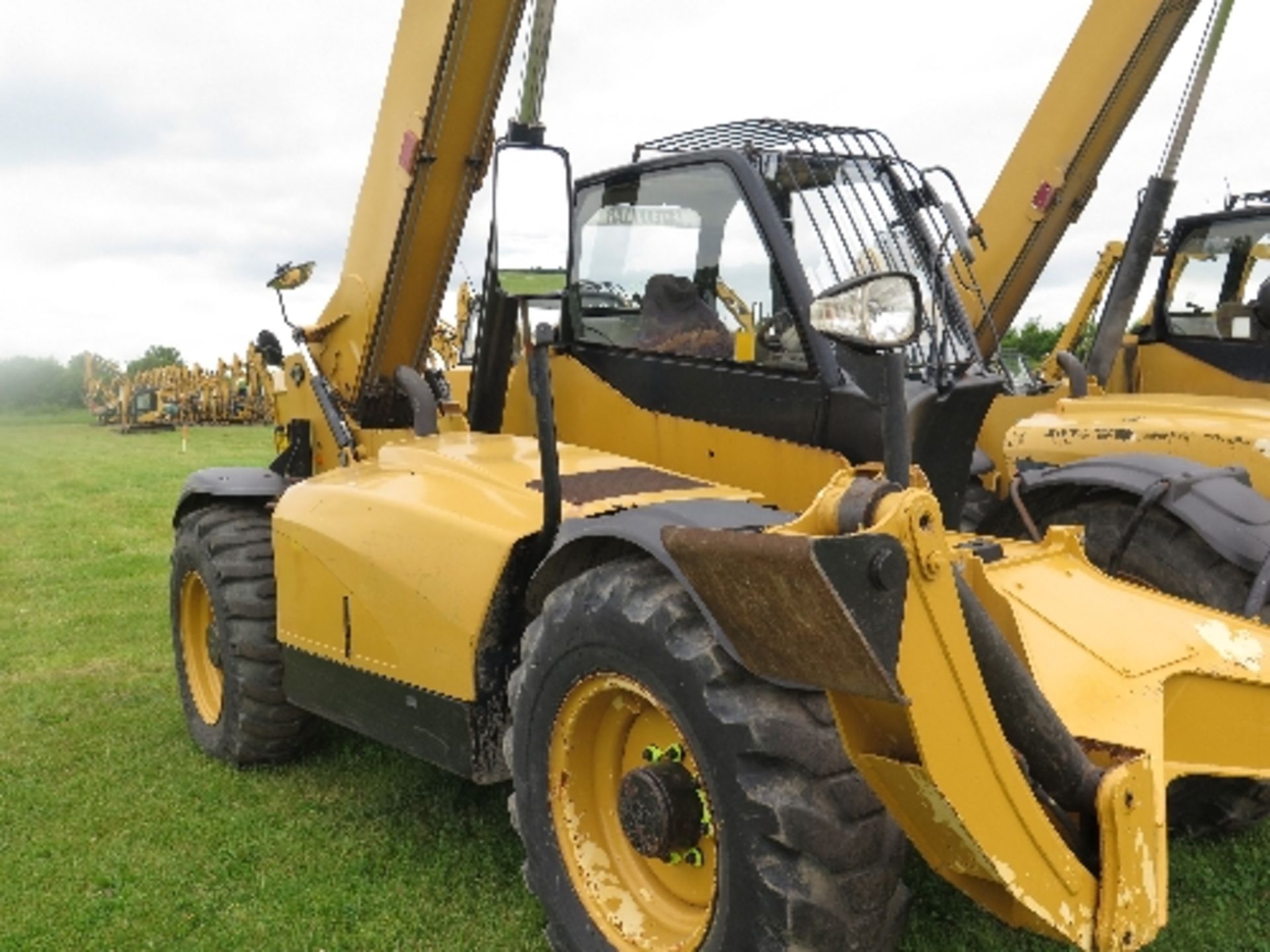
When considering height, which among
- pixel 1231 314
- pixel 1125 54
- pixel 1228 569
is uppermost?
pixel 1125 54

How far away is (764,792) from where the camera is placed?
2607 millimetres

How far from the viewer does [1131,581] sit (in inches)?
170

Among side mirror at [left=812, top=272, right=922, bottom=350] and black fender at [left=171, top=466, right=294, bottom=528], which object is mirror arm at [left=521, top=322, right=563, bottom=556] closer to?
side mirror at [left=812, top=272, right=922, bottom=350]

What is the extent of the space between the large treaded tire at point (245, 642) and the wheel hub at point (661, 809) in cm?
244

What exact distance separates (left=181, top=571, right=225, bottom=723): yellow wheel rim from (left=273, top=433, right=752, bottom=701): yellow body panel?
113 cm

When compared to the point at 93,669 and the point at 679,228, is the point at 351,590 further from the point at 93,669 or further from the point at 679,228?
the point at 93,669

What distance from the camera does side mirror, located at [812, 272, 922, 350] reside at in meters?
2.48

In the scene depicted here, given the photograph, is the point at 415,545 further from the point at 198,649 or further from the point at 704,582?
the point at 198,649

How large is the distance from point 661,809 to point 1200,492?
2.41 meters

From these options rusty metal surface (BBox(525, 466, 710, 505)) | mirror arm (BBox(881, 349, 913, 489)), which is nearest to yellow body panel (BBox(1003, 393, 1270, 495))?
rusty metal surface (BBox(525, 466, 710, 505))

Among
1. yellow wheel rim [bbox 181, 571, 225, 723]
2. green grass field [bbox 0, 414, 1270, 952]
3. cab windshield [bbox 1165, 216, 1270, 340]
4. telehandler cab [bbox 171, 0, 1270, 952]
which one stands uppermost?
cab windshield [bbox 1165, 216, 1270, 340]

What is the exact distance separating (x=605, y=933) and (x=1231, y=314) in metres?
4.84

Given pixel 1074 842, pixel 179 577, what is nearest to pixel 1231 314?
pixel 1074 842

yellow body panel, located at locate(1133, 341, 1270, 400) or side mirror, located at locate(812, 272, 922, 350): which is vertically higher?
side mirror, located at locate(812, 272, 922, 350)
